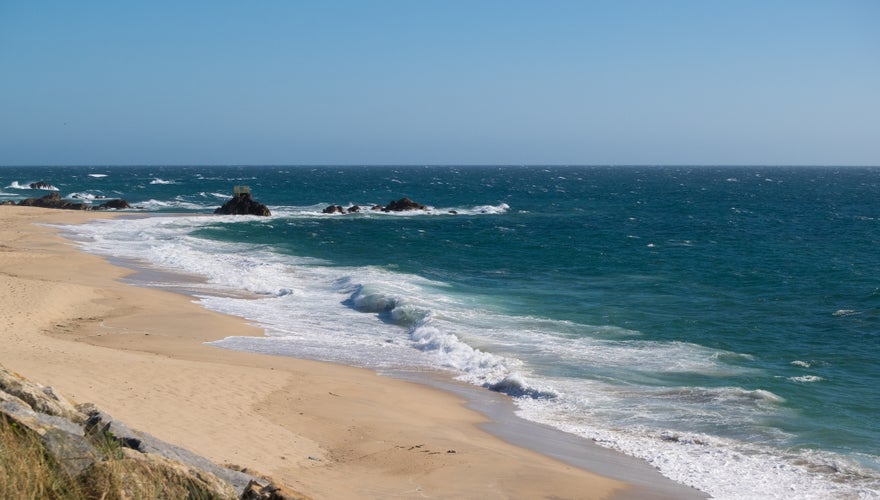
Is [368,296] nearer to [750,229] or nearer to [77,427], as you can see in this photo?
[77,427]

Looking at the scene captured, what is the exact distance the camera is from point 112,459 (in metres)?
5.58

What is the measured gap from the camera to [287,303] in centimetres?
2588

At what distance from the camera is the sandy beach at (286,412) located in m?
10.6

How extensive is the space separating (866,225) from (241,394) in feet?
174

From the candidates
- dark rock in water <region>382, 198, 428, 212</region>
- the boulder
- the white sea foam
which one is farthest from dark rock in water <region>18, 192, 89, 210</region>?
the boulder

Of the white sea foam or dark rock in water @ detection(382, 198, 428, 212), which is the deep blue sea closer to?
the white sea foam

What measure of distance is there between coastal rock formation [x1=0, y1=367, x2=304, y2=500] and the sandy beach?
1.91m

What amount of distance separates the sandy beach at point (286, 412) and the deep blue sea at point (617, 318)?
1.58m

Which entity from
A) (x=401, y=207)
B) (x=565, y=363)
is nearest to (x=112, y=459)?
(x=565, y=363)

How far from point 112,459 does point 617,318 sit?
2015cm

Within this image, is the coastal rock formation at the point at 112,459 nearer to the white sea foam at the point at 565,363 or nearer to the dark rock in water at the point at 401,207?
the white sea foam at the point at 565,363

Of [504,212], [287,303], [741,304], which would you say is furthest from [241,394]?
[504,212]

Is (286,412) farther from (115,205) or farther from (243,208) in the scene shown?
(115,205)

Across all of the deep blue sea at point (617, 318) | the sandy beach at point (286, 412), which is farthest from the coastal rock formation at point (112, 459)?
the deep blue sea at point (617, 318)
